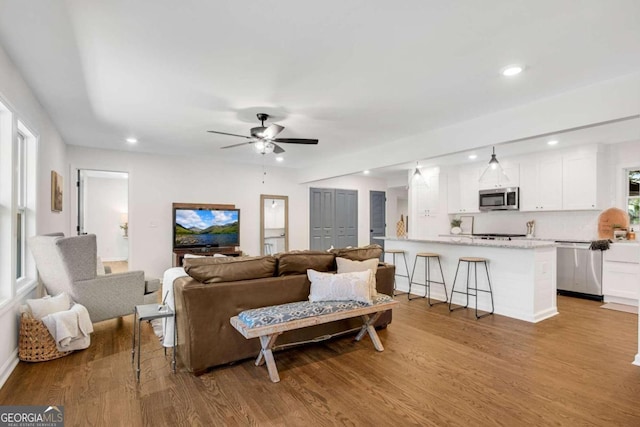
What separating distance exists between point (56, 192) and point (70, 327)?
94.6 inches

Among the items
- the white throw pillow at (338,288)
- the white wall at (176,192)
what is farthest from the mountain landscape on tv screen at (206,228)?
the white throw pillow at (338,288)

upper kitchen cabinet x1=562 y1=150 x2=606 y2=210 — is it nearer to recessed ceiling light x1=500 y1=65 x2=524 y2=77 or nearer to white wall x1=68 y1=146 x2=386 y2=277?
recessed ceiling light x1=500 y1=65 x2=524 y2=77

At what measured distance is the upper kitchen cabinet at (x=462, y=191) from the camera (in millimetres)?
6891

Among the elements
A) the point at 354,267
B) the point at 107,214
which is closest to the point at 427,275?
the point at 354,267

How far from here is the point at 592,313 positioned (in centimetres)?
444

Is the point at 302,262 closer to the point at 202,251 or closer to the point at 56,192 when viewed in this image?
the point at 56,192

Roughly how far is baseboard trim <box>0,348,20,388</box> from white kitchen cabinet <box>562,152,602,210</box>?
7.33 metres

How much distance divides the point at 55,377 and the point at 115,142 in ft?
13.2

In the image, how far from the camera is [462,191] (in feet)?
23.3

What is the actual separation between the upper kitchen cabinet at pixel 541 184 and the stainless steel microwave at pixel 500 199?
0.12 m

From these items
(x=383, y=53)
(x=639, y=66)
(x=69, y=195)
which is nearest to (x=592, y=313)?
(x=639, y=66)

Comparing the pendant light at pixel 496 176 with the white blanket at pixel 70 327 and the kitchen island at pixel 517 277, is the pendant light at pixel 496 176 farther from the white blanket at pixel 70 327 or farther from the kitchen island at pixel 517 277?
the white blanket at pixel 70 327

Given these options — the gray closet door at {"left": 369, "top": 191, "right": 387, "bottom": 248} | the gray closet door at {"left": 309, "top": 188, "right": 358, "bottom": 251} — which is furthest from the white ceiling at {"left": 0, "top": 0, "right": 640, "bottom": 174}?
the gray closet door at {"left": 369, "top": 191, "right": 387, "bottom": 248}

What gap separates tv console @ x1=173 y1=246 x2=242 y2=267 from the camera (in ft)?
20.3
